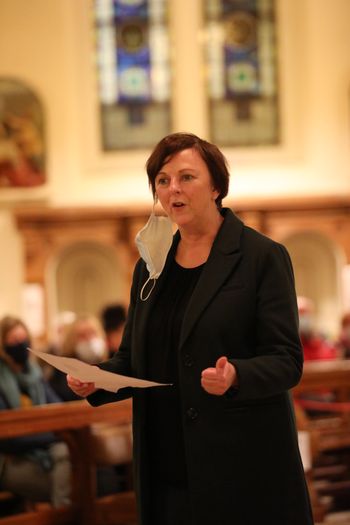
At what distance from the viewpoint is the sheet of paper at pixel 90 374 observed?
102 inches

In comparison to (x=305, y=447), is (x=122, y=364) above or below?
above

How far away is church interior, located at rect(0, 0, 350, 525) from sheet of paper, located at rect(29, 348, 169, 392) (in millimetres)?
12574

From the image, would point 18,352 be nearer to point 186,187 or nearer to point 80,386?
point 80,386

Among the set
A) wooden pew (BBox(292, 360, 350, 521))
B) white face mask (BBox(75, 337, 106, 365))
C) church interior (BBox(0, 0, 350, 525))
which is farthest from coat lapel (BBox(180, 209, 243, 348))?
church interior (BBox(0, 0, 350, 525))

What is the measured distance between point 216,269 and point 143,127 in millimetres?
13575

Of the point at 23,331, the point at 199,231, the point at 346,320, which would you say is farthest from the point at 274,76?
the point at 199,231

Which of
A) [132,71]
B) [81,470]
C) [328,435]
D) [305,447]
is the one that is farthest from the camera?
[132,71]

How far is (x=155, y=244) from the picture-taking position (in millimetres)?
2883

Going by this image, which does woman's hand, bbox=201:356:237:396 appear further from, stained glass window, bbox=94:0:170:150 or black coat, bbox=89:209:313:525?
stained glass window, bbox=94:0:170:150

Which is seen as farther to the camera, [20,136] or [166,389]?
[20,136]

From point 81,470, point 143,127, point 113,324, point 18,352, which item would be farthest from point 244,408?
point 143,127

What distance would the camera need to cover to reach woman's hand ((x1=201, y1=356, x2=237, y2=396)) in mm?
2365

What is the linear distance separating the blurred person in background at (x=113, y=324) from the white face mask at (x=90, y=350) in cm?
16

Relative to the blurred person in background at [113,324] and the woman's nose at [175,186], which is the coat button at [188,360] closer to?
the woman's nose at [175,186]
